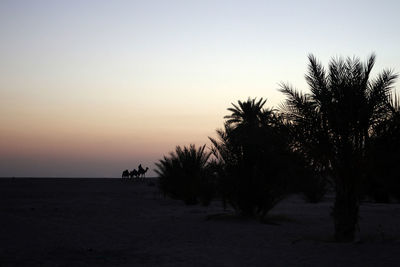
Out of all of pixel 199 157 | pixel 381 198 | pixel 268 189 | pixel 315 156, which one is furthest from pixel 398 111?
pixel 381 198

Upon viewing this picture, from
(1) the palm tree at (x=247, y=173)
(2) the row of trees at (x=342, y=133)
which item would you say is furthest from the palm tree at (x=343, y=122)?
(1) the palm tree at (x=247, y=173)

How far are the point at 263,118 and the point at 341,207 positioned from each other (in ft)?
10.8

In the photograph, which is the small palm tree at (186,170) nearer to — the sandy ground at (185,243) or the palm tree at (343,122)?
the sandy ground at (185,243)

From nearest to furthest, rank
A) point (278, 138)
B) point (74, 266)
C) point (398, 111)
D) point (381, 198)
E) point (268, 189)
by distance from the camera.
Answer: point (74, 266) → point (398, 111) → point (278, 138) → point (268, 189) → point (381, 198)

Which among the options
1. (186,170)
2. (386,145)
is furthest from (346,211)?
(186,170)

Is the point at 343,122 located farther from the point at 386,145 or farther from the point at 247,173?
the point at 247,173

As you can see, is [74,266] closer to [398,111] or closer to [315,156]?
[315,156]

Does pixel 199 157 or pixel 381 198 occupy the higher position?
pixel 199 157

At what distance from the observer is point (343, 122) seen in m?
11.8

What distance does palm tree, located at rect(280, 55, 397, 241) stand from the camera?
39.2ft

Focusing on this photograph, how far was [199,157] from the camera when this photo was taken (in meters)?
29.0

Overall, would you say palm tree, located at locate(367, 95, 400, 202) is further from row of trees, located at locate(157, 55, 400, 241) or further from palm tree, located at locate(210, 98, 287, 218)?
palm tree, located at locate(210, 98, 287, 218)

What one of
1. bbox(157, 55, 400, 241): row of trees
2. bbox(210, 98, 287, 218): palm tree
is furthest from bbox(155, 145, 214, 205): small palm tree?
bbox(157, 55, 400, 241): row of trees

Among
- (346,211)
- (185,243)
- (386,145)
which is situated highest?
(386,145)
